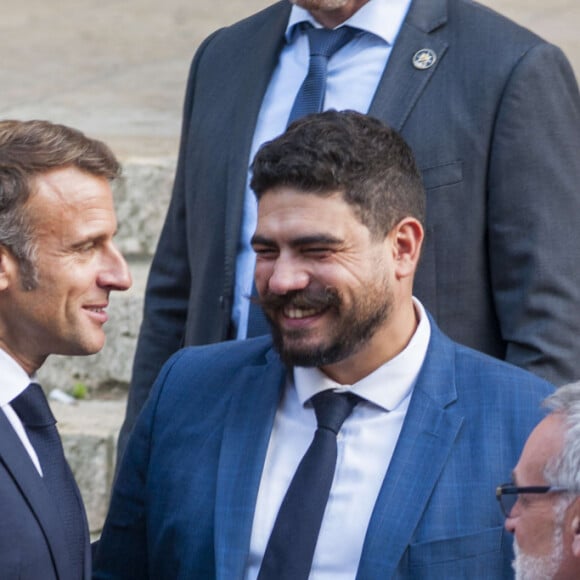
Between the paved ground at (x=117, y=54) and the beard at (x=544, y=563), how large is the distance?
2980mm

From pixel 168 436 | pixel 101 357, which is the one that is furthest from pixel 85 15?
pixel 168 436

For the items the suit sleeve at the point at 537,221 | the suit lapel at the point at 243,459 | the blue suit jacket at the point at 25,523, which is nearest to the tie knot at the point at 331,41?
the suit sleeve at the point at 537,221

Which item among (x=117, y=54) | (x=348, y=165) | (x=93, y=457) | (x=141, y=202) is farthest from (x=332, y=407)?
(x=117, y=54)

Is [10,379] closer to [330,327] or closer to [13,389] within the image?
[13,389]

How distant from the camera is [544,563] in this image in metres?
2.32

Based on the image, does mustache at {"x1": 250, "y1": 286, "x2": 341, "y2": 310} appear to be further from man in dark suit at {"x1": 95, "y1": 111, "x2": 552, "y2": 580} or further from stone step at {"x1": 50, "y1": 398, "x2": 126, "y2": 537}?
stone step at {"x1": 50, "y1": 398, "x2": 126, "y2": 537}

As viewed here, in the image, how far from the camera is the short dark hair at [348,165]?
2.80 meters

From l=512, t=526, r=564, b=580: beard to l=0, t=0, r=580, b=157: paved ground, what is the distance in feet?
9.78

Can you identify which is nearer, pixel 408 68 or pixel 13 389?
pixel 13 389

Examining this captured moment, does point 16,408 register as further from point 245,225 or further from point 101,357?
point 101,357

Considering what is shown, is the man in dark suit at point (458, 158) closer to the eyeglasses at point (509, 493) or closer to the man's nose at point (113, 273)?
the man's nose at point (113, 273)

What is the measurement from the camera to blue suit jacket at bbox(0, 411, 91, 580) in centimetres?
260

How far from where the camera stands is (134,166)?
4.80 meters

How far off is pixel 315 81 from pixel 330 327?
746 mm
